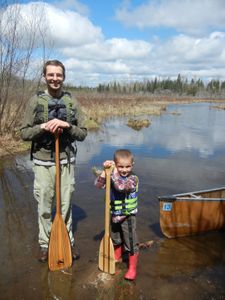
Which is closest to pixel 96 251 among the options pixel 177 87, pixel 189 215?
pixel 189 215

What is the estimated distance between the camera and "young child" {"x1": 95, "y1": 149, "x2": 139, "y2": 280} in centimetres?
351

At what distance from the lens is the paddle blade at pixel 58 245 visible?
3730 millimetres

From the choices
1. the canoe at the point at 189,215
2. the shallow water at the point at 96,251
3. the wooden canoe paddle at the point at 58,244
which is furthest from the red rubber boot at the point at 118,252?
the canoe at the point at 189,215

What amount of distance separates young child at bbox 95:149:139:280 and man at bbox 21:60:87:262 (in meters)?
0.55

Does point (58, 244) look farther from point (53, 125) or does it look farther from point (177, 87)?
point (177, 87)

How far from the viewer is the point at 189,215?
15.8 ft

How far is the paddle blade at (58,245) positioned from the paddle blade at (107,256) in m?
0.46

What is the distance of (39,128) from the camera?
3445mm

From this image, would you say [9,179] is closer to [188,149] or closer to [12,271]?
[12,271]

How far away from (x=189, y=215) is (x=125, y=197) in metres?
1.70

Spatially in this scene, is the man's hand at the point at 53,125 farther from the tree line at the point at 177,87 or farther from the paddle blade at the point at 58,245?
the tree line at the point at 177,87

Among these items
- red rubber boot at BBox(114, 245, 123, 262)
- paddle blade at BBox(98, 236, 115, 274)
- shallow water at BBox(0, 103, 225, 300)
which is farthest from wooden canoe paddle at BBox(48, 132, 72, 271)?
red rubber boot at BBox(114, 245, 123, 262)

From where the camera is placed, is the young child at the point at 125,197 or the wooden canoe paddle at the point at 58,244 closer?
the young child at the point at 125,197

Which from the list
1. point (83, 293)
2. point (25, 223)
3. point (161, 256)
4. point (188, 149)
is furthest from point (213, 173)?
point (83, 293)
